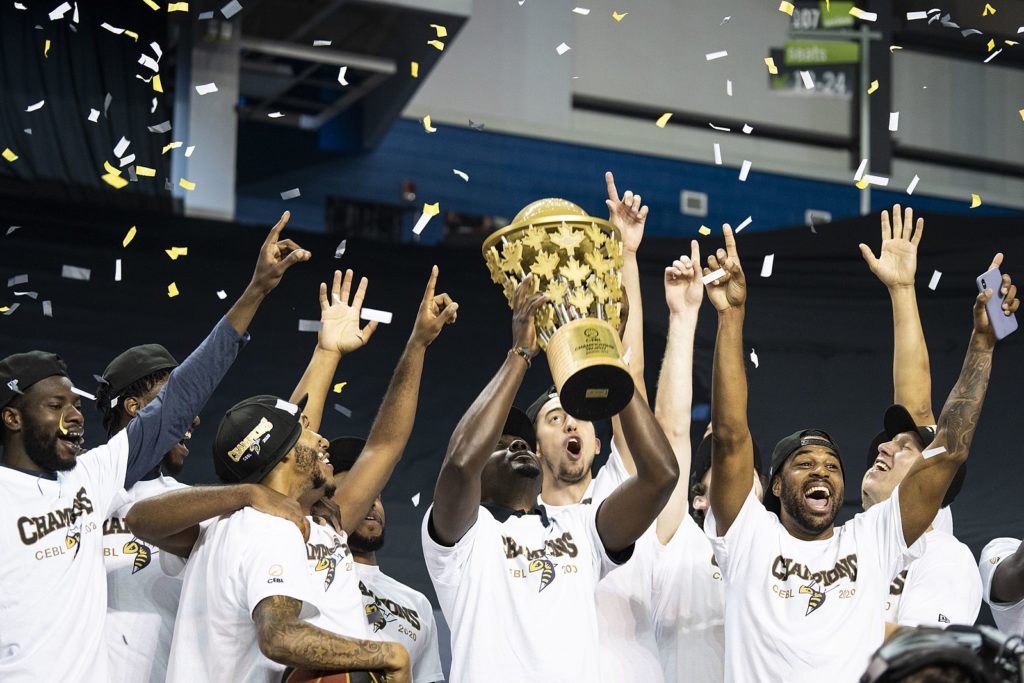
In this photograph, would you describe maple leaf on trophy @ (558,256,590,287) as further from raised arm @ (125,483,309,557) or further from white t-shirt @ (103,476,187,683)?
white t-shirt @ (103,476,187,683)

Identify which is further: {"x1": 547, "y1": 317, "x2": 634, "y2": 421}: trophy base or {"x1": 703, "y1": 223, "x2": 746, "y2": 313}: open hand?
{"x1": 703, "y1": 223, "x2": 746, "y2": 313}: open hand

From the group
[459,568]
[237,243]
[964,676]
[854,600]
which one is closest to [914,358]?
[854,600]

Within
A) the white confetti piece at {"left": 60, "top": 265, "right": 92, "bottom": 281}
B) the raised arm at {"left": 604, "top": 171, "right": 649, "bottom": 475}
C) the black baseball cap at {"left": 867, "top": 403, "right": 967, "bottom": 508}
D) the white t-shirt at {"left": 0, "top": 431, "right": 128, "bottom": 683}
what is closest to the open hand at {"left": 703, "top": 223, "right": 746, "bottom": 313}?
the raised arm at {"left": 604, "top": 171, "right": 649, "bottom": 475}

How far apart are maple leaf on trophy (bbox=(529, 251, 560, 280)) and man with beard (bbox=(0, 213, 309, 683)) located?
87 centimetres

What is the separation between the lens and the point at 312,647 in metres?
2.92

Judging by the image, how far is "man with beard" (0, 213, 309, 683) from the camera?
3244 mm

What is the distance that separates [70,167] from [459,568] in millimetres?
5473

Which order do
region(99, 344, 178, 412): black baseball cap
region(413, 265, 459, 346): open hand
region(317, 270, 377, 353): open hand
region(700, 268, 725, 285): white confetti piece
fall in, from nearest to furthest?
region(413, 265, 459, 346): open hand → region(700, 268, 725, 285): white confetti piece → region(99, 344, 178, 412): black baseball cap → region(317, 270, 377, 353): open hand

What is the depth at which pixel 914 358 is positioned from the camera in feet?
15.3

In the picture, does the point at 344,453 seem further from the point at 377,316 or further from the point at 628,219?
the point at 628,219

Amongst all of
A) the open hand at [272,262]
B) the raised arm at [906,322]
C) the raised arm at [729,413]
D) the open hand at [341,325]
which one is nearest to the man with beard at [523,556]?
the raised arm at [729,413]

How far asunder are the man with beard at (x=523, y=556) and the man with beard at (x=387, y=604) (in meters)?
0.37

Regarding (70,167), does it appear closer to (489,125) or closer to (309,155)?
(309,155)

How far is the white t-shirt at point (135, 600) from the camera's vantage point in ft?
11.8
